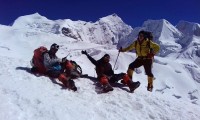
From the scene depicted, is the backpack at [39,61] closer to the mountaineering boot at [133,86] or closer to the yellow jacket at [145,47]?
the mountaineering boot at [133,86]

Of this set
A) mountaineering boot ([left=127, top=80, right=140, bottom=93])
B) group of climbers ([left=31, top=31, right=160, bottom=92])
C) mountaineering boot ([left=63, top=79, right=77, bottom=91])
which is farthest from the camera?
group of climbers ([left=31, top=31, right=160, bottom=92])

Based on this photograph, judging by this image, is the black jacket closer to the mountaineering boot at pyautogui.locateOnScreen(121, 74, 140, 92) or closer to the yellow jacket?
the mountaineering boot at pyautogui.locateOnScreen(121, 74, 140, 92)

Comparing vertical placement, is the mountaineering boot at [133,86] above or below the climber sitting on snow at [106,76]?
below

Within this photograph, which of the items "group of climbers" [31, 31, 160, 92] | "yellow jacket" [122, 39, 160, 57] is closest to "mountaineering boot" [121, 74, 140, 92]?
"group of climbers" [31, 31, 160, 92]

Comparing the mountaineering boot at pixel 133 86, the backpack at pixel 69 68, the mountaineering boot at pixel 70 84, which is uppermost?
the backpack at pixel 69 68

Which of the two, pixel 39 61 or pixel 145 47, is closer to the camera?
pixel 39 61

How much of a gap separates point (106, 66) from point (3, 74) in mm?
4085

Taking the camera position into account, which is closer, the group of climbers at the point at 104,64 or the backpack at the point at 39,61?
the group of climbers at the point at 104,64

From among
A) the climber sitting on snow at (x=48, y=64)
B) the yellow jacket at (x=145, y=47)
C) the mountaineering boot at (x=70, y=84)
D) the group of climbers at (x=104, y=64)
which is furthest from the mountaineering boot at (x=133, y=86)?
the climber sitting on snow at (x=48, y=64)

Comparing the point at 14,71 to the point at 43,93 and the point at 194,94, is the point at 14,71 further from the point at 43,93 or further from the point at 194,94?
the point at 194,94

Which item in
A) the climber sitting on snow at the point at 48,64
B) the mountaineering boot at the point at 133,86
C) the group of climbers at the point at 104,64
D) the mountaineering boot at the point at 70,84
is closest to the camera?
the mountaineering boot at the point at 70,84

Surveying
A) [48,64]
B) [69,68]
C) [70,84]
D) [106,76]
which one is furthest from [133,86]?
[48,64]

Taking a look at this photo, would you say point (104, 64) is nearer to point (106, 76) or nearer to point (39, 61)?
point (106, 76)

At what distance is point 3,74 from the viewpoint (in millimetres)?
11961
